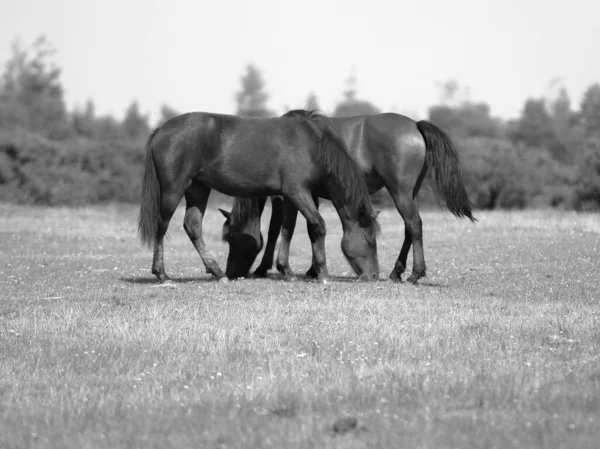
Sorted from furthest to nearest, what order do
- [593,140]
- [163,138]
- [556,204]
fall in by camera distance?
[556,204]
[593,140]
[163,138]

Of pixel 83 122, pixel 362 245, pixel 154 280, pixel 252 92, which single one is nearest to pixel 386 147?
pixel 362 245

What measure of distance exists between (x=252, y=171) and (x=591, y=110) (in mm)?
73039

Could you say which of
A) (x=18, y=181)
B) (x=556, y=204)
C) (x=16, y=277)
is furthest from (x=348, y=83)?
(x=16, y=277)

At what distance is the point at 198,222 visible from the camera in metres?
14.2

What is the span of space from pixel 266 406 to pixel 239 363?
1.48m

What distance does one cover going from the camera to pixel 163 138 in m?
13.7

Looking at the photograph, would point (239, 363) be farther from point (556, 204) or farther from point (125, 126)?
point (125, 126)

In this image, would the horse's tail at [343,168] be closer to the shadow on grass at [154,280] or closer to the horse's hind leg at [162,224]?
the horse's hind leg at [162,224]

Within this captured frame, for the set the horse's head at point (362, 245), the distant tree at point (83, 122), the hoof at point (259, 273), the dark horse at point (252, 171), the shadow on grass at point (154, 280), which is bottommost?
the shadow on grass at point (154, 280)

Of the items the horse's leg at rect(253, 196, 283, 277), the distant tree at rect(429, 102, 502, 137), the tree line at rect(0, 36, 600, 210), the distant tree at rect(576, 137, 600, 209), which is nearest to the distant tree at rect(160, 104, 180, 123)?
the tree line at rect(0, 36, 600, 210)

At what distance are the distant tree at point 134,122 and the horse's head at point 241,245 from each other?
68.3m

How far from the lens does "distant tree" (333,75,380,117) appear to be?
295 feet

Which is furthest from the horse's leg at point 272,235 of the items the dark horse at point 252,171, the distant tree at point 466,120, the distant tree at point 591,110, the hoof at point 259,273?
the distant tree at point 466,120

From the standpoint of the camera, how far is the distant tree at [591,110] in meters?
78.2
